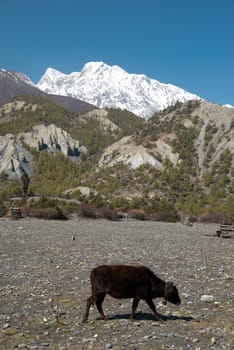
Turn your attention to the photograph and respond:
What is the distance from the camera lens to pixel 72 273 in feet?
63.6

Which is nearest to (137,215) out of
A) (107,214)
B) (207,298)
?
(107,214)

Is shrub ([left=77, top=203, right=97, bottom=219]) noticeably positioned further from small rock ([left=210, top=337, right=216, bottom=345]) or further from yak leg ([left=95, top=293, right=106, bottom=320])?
small rock ([left=210, top=337, right=216, bottom=345])

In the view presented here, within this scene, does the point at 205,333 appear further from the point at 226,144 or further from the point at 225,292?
the point at 226,144

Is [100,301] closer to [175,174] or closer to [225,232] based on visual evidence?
[225,232]

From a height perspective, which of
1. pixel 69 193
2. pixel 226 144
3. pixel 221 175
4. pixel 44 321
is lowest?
pixel 44 321

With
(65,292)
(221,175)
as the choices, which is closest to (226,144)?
(221,175)

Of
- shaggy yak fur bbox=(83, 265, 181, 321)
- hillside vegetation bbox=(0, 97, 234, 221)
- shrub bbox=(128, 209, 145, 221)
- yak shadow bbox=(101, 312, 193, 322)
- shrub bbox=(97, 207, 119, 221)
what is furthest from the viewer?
hillside vegetation bbox=(0, 97, 234, 221)

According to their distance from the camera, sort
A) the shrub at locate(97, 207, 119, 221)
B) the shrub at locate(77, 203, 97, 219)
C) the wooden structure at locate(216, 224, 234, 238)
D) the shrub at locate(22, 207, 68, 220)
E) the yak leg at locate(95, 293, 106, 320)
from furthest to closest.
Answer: the shrub at locate(77, 203, 97, 219) < the shrub at locate(97, 207, 119, 221) < the shrub at locate(22, 207, 68, 220) < the wooden structure at locate(216, 224, 234, 238) < the yak leg at locate(95, 293, 106, 320)

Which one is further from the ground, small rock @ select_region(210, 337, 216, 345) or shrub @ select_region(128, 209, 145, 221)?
shrub @ select_region(128, 209, 145, 221)

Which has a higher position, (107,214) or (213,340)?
(107,214)

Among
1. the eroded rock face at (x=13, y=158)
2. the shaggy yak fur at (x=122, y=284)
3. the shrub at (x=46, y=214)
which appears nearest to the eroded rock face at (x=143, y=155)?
the eroded rock face at (x=13, y=158)

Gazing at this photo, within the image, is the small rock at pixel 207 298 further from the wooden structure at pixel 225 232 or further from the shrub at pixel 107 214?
the shrub at pixel 107 214

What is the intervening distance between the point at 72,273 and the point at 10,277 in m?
2.66

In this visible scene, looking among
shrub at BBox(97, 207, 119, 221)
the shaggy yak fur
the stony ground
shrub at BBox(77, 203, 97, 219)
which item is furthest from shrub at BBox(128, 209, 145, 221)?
the shaggy yak fur
